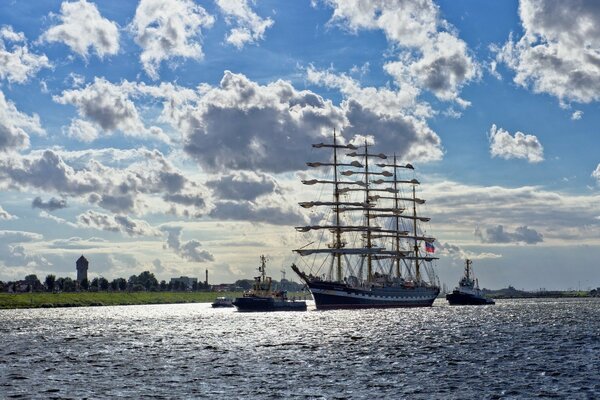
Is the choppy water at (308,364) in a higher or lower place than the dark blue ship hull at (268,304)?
lower

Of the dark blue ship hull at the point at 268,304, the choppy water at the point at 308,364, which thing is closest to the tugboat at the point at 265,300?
the dark blue ship hull at the point at 268,304

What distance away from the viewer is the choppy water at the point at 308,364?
52375 mm

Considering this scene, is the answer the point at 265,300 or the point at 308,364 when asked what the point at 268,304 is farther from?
the point at 308,364

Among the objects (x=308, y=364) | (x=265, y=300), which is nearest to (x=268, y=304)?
(x=265, y=300)

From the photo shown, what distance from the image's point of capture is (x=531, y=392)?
166 feet

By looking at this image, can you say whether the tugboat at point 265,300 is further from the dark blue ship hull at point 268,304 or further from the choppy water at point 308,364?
the choppy water at point 308,364

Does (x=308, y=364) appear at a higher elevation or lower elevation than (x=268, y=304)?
lower

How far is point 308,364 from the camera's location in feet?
226

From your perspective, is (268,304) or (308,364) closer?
(308,364)

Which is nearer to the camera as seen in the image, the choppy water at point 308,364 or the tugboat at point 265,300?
the choppy water at point 308,364

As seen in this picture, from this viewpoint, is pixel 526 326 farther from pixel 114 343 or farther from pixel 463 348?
pixel 114 343

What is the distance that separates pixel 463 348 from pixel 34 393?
47.0 metres

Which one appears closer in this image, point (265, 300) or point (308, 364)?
point (308, 364)

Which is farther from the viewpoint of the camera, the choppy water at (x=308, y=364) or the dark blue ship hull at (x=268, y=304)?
the dark blue ship hull at (x=268, y=304)
